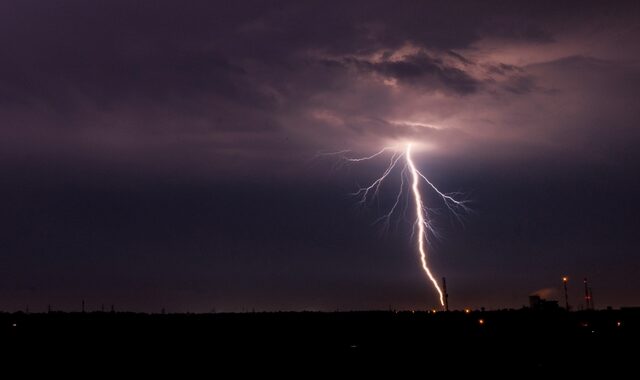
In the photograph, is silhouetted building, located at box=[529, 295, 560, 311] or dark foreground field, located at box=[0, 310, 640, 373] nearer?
dark foreground field, located at box=[0, 310, 640, 373]

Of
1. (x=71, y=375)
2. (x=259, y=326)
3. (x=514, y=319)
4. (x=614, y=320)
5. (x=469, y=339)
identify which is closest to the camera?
(x=71, y=375)

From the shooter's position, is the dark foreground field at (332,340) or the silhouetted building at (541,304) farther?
the silhouetted building at (541,304)

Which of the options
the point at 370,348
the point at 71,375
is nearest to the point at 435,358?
the point at 370,348

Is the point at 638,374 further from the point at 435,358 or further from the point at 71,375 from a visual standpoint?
the point at 71,375

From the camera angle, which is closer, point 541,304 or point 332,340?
point 332,340
